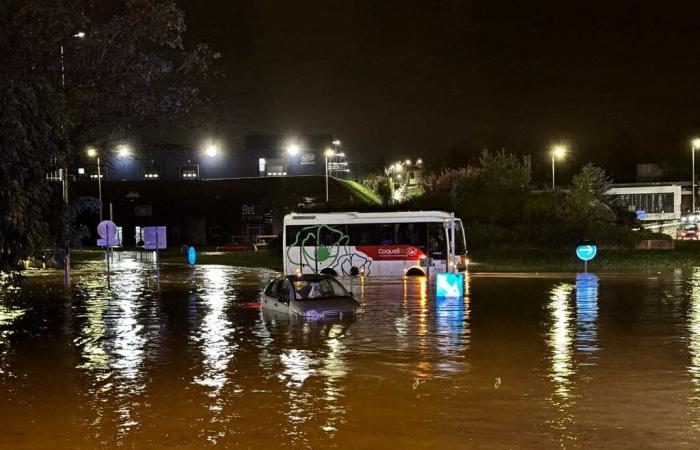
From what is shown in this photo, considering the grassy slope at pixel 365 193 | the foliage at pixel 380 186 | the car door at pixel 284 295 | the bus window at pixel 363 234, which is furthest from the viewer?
the foliage at pixel 380 186

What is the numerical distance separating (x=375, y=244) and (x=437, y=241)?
285cm

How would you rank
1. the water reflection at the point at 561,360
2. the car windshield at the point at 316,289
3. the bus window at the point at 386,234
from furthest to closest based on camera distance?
1. the bus window at the point at 386,234
2. the car windshield at the point at 316,289
3. the water reflection at the point at 561,360

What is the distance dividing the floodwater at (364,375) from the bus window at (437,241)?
7664 mm

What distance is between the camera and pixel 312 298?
20531 millimetres

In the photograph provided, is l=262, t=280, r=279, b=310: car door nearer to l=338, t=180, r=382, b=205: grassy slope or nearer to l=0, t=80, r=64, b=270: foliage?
l=0, t=80, r=64, b=270: foliage

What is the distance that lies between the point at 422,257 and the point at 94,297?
1329 cm

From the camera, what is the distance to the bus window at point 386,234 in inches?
1332

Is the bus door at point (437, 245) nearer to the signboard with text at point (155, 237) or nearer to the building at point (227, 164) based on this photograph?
the signboard with text at point (155, 237)

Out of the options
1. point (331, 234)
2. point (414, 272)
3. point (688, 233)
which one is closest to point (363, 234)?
point (331, 234)

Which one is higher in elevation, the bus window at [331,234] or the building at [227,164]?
the building at [227,164]

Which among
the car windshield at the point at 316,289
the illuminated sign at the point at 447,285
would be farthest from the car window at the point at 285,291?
the illuminated sign at the point at 447,285

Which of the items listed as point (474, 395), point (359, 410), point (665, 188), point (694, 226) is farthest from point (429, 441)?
point (665, 188)

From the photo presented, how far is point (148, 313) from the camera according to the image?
23484 mm

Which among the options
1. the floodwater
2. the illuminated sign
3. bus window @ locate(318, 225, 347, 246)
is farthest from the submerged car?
bus window @ locate(318, 225, 347, 246)
